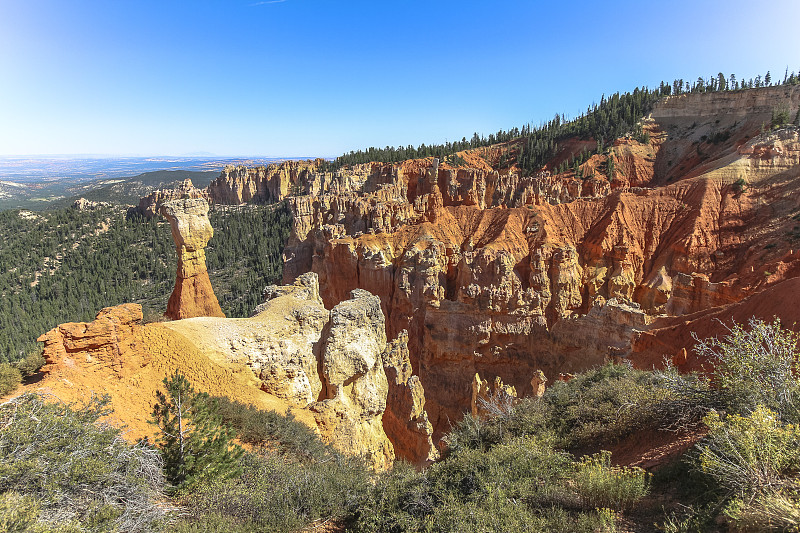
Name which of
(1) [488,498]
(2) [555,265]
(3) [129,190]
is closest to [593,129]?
(2) [555,265]

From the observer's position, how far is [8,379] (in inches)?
352

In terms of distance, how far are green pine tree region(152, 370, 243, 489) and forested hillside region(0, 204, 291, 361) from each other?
1591 inches

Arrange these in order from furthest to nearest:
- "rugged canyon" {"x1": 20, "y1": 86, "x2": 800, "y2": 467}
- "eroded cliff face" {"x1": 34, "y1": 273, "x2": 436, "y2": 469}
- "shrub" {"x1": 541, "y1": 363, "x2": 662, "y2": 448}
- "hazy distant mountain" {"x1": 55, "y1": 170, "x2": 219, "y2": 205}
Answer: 1. "hazy distant mountain" {"x1": 55, "y1": 170, "x2": 219, "y2": 205}
2. "rugged canyon" {"x1": 20, "y1": 86, "x2": 800, "y2": 467}
3. "eroded cliff face" {"x1": 34, "y1": 273, "x2": 436, "y2": 469}
4. "shrub" {"x1": 541, "y1": 363, "x2": 662, "y2": 448}

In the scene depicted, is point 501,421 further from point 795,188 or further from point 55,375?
point 795,188

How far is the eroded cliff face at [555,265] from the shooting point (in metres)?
27.9

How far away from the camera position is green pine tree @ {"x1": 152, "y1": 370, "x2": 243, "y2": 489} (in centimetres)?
754

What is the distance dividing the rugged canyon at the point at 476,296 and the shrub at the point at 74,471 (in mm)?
3665

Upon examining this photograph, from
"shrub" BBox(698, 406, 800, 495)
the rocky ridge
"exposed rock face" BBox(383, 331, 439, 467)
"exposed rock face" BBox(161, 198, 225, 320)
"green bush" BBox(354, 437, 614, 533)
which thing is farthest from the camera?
the rocky ridge

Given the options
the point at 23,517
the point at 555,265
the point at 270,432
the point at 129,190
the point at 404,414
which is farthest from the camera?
the point at 129,190

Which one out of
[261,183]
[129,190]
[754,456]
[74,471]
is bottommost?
[74,471]

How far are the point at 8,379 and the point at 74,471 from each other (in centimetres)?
477

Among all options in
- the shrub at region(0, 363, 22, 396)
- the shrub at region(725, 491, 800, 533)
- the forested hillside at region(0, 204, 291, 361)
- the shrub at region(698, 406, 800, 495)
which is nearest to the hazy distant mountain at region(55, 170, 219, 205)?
the forested hillside at region(0, 204, 291, 361)

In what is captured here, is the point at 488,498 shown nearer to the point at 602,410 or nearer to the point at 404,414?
the point at 602,410

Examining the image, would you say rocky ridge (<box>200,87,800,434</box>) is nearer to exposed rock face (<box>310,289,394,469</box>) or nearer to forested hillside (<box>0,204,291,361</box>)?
exposed rock face (<box>310,289,394,469</box>)
